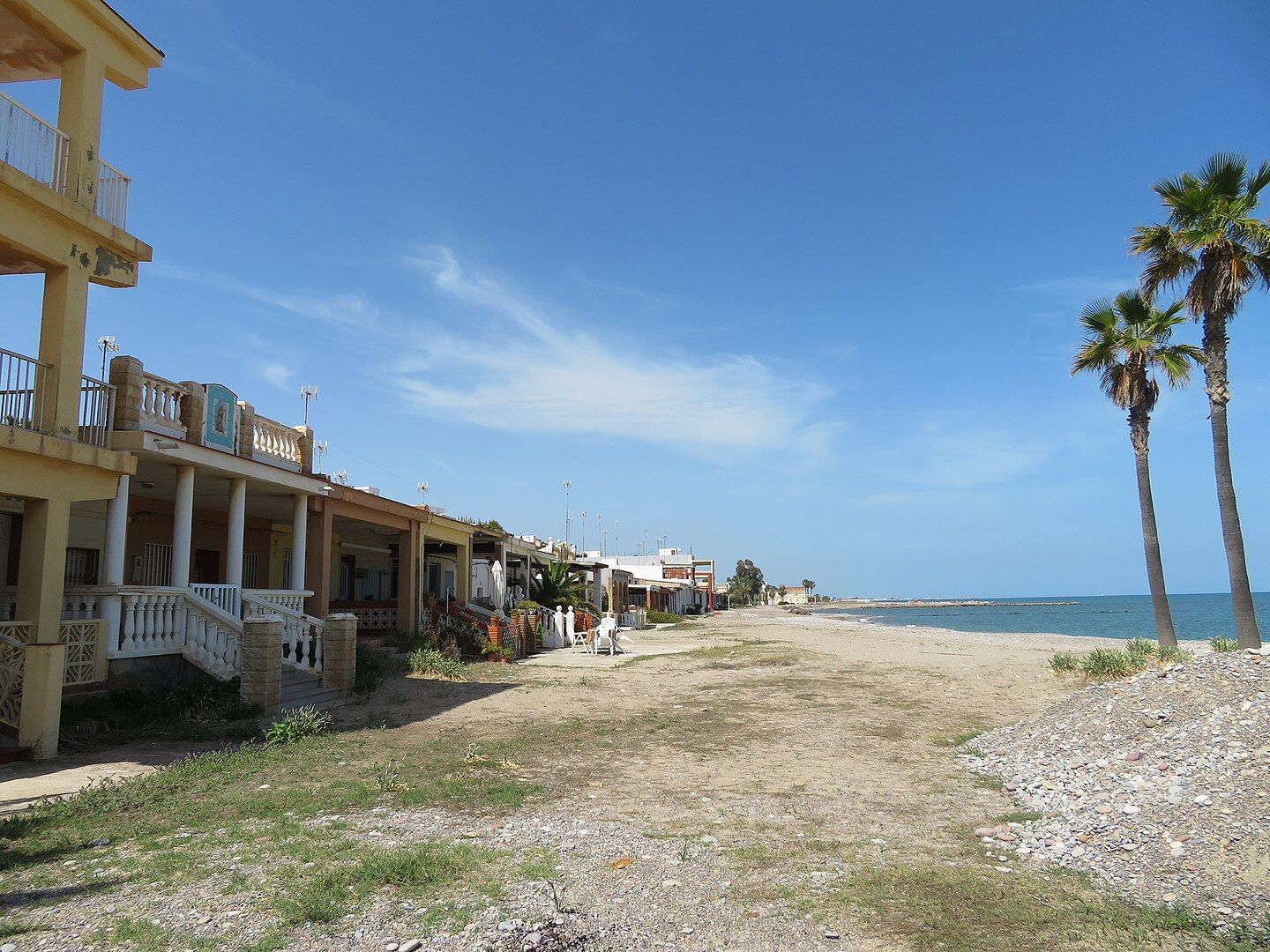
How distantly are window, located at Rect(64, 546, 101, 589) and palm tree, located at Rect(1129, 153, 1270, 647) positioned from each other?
73.0ft

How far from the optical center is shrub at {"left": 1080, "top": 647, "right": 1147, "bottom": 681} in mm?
15000

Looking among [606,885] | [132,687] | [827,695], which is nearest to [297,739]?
[132,687]

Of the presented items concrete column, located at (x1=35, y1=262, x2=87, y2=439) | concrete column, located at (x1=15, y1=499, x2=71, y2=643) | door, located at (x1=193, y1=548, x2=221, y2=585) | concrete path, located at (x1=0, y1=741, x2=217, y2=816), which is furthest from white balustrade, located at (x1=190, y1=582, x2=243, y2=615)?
door, located at (x1=193, y1=548, x2=221, y2=585)

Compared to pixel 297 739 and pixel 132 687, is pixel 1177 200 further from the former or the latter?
pixel 132 687

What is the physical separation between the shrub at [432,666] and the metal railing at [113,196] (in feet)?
34.1

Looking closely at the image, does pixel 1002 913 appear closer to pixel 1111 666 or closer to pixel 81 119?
pixel 1111 666

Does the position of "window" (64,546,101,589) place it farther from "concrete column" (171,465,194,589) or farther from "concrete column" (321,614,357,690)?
"concrete column" (321,614,357,690)

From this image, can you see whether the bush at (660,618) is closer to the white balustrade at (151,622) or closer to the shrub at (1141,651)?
the shrub at (1141,651)

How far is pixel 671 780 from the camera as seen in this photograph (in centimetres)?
858

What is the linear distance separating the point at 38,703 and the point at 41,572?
159 centimetres

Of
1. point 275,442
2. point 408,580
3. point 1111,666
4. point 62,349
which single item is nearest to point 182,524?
point 275,442

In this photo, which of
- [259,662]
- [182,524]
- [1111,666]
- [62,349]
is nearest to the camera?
[62,349]

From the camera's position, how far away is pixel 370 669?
53.6 feet

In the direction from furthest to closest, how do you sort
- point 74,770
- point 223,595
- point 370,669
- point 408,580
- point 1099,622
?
point 1099,622 < point 408,580 < point 370,669 < point 223,595 < point 74,770
